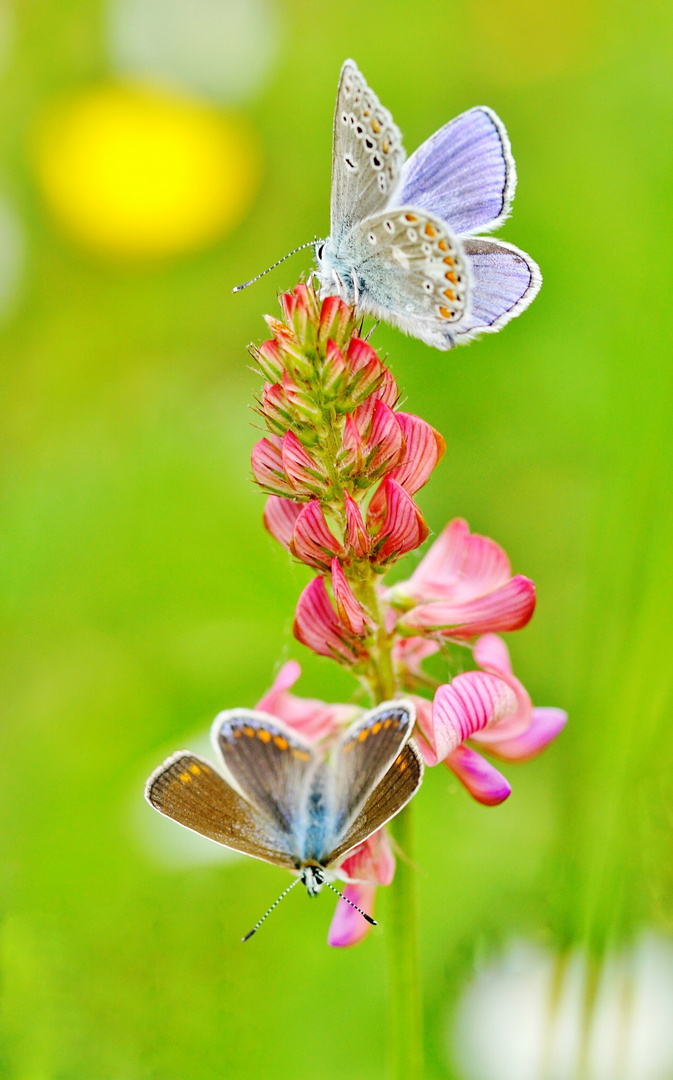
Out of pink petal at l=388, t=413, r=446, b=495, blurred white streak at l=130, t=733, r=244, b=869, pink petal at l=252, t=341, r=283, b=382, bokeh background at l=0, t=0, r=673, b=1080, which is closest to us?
bokeh background at l=0, t=0, r=673, b=1080

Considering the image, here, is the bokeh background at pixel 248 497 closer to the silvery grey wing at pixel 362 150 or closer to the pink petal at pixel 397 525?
the pink petal at pixel 397 525

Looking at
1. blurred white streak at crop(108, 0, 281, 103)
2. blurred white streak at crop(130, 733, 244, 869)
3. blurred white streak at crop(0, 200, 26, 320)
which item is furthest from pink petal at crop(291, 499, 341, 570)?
blurred white streak at crop(108, 0, 281, 103)

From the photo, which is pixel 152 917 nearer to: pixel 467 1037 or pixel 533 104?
pixel 467 1037

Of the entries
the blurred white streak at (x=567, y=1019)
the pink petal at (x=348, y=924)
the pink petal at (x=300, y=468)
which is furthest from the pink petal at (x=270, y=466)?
the blurred white streak at (x=567, y=1019)

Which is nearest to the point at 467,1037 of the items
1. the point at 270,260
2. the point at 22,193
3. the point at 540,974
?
the point at 540,974

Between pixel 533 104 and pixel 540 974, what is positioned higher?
pixel 533 104

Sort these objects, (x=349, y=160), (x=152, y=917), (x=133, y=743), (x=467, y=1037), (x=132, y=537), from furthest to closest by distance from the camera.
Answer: (x=132, y=537)
(x=133, y=743)
(x=152, y=917)
(x=467, y=1037)
(x=349, y=160)

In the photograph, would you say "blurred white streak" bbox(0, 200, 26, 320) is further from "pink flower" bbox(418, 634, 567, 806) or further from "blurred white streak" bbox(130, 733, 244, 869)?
"pink flower" bbox(418, 634, 567, 806)
